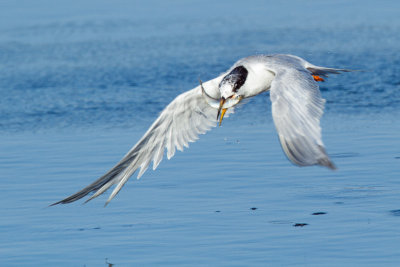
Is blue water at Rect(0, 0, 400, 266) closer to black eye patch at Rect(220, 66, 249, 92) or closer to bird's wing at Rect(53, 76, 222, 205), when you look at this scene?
bird's wing at Rect(53, 76, 222, 205)

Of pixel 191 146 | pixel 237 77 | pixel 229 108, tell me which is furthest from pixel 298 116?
pixel 191 146

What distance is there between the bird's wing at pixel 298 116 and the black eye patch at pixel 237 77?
40cm

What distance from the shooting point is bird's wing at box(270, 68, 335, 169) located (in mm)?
5641

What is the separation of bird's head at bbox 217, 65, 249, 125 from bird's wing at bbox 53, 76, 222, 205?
254 millimetres

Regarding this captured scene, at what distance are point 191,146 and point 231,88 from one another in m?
2.92

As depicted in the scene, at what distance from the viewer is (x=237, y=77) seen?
7203 mm

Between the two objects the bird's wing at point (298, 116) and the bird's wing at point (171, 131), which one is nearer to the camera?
the bird's wing at point (298, 116)

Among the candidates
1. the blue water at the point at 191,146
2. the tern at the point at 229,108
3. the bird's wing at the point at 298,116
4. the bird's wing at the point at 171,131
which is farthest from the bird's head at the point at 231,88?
the blue water at the point at 191,146

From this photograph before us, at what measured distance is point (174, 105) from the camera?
760 centimetres

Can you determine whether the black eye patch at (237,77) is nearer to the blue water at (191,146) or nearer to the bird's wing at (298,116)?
the bird's wing at (298,116)

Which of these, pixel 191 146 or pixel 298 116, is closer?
pixel 298 116

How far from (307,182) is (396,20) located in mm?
9789

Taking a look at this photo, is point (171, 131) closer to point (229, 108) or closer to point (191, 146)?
point (229, 108)

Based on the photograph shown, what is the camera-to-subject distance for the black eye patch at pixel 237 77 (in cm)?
714
